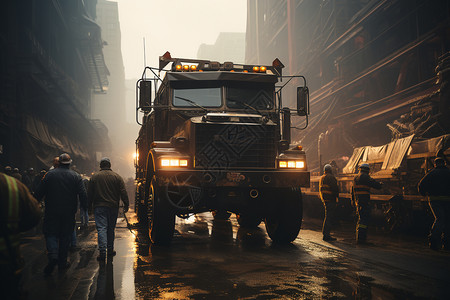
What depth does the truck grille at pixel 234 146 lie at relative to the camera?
8.23m

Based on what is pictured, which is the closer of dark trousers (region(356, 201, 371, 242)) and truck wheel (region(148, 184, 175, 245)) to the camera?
truck wheel (region(148, 184, 175, 245))

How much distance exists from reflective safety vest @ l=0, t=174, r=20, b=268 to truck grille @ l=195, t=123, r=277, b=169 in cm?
503

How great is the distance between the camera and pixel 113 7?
115 metres

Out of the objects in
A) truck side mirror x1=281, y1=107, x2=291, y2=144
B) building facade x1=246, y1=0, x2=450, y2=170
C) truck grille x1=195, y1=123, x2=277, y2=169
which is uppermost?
building facade x1=246, y1=0, x2=450, y2=170

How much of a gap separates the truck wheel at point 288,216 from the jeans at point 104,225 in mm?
3446

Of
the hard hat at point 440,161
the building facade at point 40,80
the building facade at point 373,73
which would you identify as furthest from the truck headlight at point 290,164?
the building facade at point 40,80

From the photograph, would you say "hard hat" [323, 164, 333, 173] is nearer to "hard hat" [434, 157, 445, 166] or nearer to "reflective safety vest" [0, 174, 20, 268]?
"hard hat" [434, 157, 445, 166]

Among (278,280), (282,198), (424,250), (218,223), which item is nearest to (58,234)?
(278,280)

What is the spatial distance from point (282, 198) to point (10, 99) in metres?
17.0

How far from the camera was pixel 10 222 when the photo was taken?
10.4 feet

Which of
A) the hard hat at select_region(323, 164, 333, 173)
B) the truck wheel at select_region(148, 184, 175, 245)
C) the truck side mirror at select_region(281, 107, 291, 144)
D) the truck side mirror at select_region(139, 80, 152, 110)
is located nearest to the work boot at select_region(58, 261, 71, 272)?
the truck wheel at select_region(148, 184, 175, 245)

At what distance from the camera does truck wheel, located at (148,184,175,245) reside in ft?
27.2

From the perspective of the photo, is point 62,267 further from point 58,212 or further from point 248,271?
point 248,271

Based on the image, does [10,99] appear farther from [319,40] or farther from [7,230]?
[319,40]
